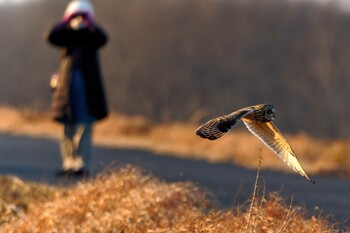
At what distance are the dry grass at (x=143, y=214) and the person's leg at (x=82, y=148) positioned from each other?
2.54 meters

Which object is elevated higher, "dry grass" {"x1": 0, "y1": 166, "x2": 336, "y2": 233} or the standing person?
the standing person

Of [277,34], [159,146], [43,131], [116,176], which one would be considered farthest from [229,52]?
[116,176]

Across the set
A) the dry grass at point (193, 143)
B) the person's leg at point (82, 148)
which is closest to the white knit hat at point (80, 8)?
the person's leg at point (82, 148)

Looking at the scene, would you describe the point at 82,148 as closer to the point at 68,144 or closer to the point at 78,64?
the point at 68,144

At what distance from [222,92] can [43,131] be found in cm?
1825

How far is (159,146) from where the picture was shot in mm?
14523

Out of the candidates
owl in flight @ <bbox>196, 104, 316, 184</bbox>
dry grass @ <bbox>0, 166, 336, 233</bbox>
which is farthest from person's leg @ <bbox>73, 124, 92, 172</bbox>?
owl in flight @ <bbox>196, 104, 316, 184</bbox>

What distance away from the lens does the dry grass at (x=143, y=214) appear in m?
4.87

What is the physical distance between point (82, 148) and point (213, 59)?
29227 millimetres

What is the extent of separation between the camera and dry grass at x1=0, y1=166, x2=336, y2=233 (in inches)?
192

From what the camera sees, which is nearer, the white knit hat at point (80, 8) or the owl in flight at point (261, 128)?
the owl in flight at point (261, 128)

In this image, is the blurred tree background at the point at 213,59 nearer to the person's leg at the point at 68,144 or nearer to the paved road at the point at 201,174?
the paved road at the point at 201,174

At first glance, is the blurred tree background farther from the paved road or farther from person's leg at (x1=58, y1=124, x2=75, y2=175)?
person's leg at (x1=58, y1=124, x2=75, y2=175)

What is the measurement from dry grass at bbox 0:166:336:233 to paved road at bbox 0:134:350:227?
1.28m
